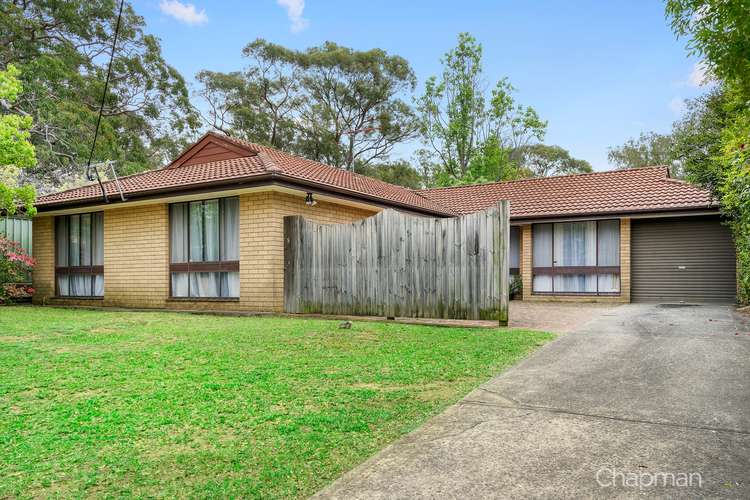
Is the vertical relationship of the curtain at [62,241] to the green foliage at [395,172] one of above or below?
below

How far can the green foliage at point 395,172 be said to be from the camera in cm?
3866

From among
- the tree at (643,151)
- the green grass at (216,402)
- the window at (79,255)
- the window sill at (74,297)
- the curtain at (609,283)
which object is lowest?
the green grass at (216,402)

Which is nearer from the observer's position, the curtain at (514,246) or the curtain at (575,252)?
the curtain at (575,252)

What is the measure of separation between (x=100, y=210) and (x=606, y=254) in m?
14.9

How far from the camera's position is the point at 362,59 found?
37.7m

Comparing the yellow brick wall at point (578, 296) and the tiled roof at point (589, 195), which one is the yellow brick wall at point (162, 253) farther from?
the tiled roof at point (589, 195)

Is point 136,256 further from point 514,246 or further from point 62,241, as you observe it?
point 514,246

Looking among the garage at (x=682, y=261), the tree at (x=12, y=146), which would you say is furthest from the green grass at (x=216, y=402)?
the garage at (x=682, y=261)

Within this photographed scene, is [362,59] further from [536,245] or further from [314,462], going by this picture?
[314,462]

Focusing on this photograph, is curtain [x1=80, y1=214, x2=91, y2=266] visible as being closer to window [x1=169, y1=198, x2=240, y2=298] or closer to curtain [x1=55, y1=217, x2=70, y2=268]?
curtain [x1=55, y1=217, x2=70, y2=268]

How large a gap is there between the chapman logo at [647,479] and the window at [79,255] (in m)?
14.4

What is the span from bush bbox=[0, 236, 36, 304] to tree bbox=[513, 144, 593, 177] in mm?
40005

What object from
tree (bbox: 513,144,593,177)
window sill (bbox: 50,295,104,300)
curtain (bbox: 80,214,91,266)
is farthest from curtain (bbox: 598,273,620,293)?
tree (bbox: 513,144,593,177)

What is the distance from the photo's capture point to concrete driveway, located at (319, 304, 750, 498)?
9.11 ft
